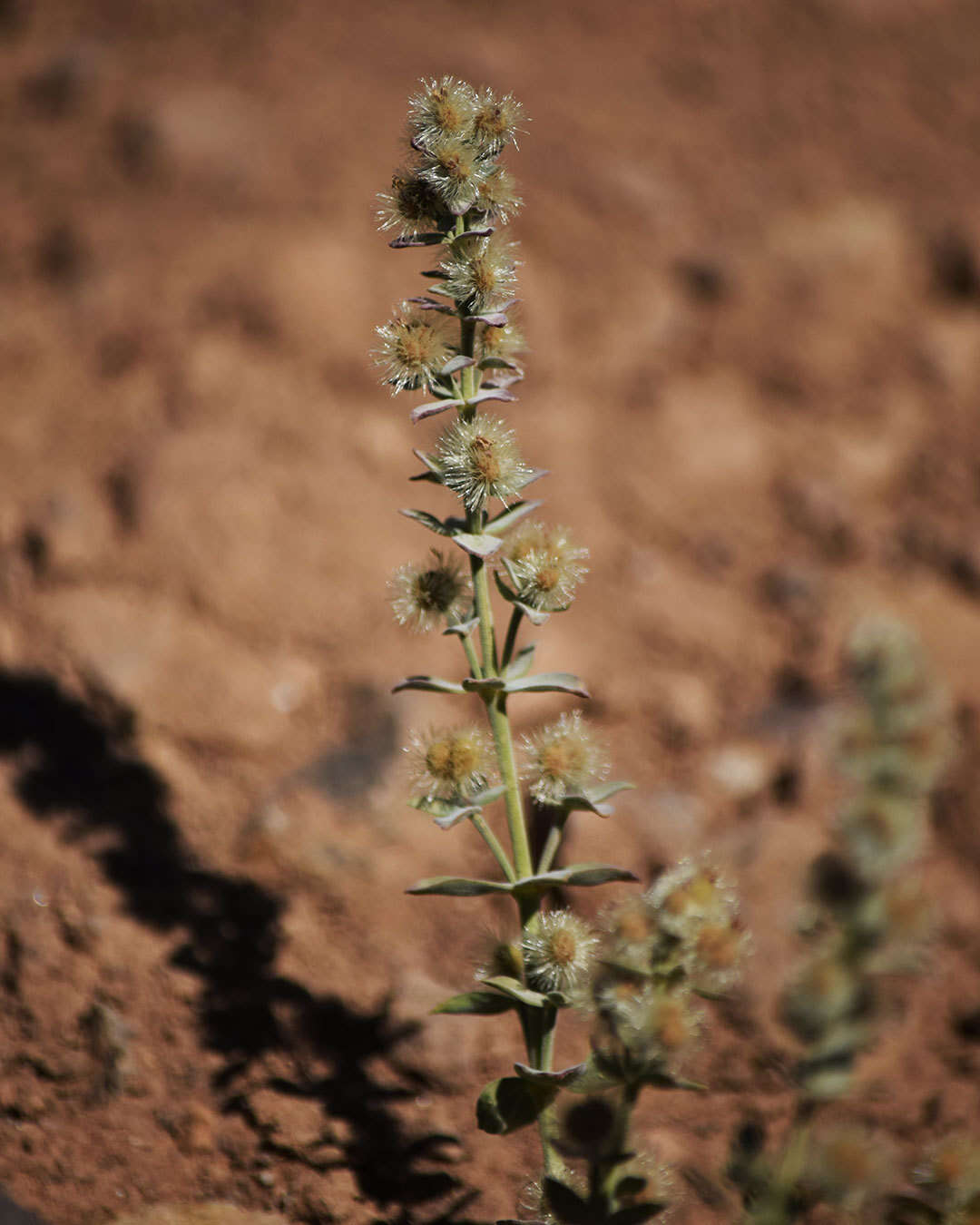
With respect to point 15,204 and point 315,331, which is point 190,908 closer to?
point 315,331

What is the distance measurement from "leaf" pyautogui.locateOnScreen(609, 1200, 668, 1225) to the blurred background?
9cm

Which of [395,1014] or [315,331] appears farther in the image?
[315,331]

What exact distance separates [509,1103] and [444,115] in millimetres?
1541

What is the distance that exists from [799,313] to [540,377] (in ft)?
4.11

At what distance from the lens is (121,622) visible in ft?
11.2

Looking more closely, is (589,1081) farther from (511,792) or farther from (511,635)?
(511,635)

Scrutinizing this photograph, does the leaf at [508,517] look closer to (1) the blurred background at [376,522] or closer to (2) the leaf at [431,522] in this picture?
(2) the leaf at [431,522]

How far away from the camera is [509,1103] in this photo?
177 centimetres

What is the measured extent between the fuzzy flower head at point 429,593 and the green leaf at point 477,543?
0.31 feet

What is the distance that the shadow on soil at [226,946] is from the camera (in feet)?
6.81

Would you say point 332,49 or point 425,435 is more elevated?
point 332,49

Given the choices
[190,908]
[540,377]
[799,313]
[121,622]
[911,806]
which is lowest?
[911,806]

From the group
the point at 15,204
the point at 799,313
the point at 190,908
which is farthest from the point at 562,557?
the point at 15,204

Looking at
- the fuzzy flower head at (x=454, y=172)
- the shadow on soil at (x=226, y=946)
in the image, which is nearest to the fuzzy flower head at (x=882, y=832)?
the fuzzy flower head at (x=454, y=172)
